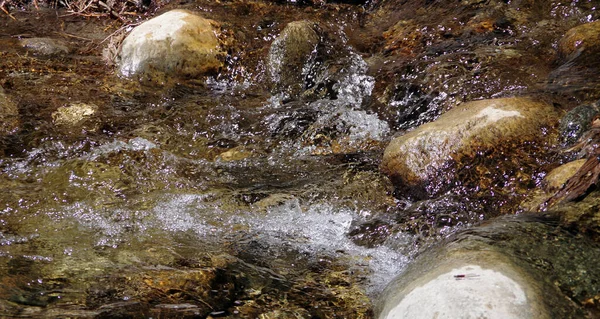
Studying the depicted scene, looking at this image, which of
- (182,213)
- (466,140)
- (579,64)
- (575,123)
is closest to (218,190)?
(182,213)

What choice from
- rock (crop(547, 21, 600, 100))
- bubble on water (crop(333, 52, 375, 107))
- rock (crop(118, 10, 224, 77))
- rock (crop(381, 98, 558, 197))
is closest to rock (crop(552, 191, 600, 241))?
rock (crop(381, 98, 558, 197))

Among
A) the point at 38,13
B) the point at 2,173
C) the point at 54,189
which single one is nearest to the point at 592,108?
the point at 54,189

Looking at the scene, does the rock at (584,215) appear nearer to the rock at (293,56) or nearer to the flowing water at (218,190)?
the flowing water at (218,190)

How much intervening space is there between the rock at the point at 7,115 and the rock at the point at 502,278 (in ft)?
13.6

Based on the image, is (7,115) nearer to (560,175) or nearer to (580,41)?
(560,175)

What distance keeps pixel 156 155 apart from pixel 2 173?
4.21 ft

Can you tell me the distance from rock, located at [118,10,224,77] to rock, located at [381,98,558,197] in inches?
125

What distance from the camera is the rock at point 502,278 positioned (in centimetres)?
209

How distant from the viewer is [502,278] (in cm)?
220

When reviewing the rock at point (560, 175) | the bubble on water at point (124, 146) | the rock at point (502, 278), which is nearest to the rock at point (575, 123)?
the rock at point (560, 175)

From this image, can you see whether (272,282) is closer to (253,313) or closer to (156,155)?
(253,313)

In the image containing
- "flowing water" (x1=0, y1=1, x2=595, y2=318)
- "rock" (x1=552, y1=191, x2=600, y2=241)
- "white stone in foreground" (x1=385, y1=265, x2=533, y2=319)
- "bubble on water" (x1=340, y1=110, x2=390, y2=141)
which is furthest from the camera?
"bubble on water" (x1=340, y1=110, x2=390, y2=141)

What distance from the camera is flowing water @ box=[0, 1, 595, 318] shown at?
117 inches

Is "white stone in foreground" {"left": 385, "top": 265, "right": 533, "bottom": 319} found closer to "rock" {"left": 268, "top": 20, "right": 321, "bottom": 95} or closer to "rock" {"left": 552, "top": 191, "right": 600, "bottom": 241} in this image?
"rock" {"left": 552, "top": 191, "right": 600, "bottom": 241}
